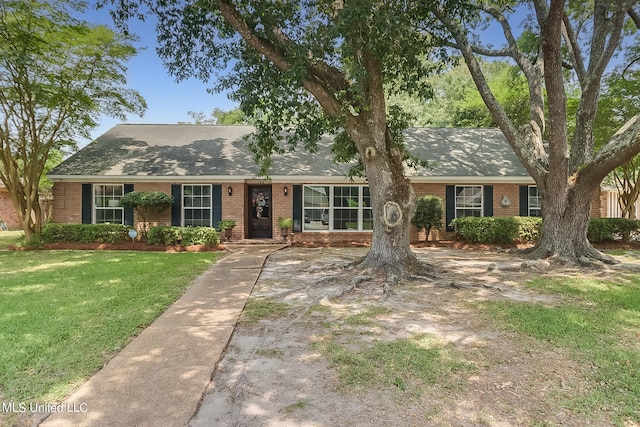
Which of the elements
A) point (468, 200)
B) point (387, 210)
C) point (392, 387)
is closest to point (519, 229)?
point (468, 200)

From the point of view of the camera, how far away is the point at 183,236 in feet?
37.4

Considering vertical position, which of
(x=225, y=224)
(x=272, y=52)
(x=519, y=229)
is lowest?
(x=519, y=229)

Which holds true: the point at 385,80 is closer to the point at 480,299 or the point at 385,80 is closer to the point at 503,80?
the point at 480,299

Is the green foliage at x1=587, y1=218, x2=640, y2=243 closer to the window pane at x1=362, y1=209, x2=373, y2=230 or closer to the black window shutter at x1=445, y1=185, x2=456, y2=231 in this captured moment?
the black window shutter at x1=445, y1=185, x2=456, y2=231

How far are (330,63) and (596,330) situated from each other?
23.3 feet

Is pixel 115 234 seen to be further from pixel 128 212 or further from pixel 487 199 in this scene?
pixel 487 199

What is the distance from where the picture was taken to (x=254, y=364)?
334 cm

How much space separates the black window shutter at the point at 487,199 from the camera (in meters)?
13.4

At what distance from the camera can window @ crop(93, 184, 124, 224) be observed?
12.6 m

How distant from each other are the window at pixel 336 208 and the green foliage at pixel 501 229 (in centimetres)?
353

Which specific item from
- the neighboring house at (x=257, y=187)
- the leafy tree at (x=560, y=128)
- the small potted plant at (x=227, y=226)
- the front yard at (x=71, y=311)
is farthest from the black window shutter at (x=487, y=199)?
the front yard at (x=71, y=311)

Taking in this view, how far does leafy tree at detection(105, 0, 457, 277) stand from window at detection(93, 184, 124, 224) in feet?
20.4

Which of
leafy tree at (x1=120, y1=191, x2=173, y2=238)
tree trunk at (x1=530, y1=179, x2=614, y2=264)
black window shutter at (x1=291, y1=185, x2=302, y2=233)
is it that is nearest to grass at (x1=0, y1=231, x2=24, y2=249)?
leafy tree at (x1=120, y1=191, x2=173, y2=238)

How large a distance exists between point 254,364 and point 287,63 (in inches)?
228
